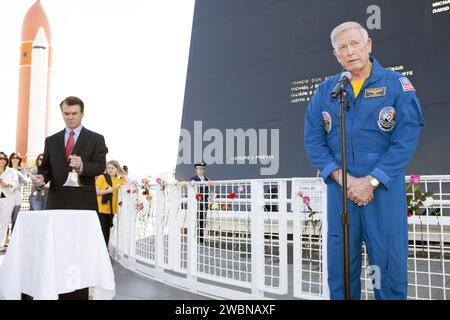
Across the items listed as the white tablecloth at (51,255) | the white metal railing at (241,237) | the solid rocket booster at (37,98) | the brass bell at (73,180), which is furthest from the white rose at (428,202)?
the solid rocket booster at (37,98)

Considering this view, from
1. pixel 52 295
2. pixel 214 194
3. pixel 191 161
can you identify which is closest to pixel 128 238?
pixel 214 194

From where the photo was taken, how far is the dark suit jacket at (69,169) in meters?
2.49

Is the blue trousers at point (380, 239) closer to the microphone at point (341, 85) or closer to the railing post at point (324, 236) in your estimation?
the microphone at point (341, 85)

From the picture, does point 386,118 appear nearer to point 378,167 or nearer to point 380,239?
point 378,167

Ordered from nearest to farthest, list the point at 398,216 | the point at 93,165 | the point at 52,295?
the point at 398,216 < the point at 52,295 < the point at 93,165

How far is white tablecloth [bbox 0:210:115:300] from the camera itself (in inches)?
81.3

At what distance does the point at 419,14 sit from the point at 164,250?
595 centimetres

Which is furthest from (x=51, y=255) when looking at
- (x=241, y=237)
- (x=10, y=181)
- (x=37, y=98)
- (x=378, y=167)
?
(x=37, y=98)

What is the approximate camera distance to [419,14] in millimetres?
7117

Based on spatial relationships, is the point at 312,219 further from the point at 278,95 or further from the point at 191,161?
the point at 191,161

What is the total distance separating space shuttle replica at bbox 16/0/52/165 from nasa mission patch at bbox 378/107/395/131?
17757 millimetres

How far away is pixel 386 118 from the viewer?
6.13 ft

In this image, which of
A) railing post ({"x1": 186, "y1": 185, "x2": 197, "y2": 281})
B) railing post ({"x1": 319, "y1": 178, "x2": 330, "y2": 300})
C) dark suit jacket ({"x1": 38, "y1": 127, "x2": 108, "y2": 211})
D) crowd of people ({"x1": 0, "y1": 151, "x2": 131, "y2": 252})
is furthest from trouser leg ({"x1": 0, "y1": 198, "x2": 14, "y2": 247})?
railing post ({"x1": 319, "y1": 178, "x2": 330, "y2": 300})

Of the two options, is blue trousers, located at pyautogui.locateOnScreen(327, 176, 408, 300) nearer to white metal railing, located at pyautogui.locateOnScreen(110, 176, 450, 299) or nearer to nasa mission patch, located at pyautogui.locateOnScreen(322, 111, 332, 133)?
nasa mission patch, located at pyautogui.locateOnScreen(322, 111, 332, 133)
